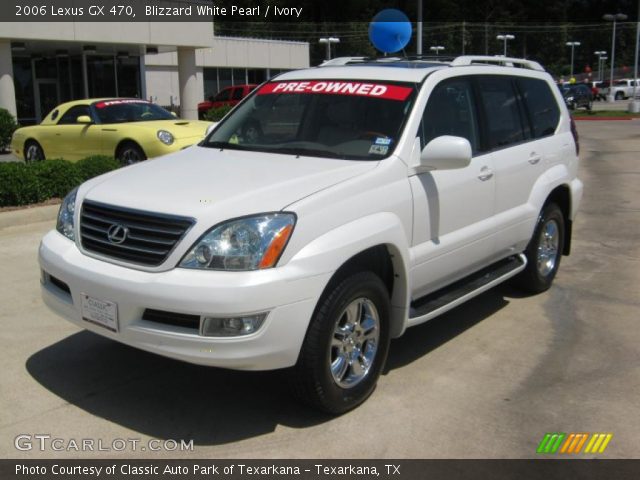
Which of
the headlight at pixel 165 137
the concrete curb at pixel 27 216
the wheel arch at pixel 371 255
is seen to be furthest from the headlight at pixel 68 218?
the headlight at pixel 165 137

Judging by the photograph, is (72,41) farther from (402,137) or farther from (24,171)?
(402,137)

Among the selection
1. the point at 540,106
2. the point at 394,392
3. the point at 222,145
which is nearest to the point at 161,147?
the point at 222,145

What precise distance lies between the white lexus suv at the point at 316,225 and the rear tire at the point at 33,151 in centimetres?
937

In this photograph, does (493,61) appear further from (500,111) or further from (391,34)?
(391,34)

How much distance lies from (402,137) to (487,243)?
4.04 feet

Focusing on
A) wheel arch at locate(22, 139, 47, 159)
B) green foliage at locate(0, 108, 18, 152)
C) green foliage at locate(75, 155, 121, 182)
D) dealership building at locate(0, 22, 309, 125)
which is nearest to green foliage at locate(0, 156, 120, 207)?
green foliage at locate(75, 155, 121, 182)

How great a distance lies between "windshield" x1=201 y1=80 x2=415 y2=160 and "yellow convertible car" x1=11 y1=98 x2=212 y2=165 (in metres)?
6.04

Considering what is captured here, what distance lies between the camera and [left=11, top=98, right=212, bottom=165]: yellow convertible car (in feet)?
36.4

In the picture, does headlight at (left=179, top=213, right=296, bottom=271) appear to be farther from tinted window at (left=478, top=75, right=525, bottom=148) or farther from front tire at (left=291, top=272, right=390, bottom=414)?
tinted window at (left=478, top=75, right=525, bottom=148)

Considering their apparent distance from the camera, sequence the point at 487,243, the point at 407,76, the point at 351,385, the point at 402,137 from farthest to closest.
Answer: the point at 487,243
the point at 407,76
the point at 402,137
the point at 351,385

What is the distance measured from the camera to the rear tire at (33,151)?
1333 cm

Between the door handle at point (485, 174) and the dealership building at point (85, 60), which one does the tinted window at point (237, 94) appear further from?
the door handle at point (485, 174)

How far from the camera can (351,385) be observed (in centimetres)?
394

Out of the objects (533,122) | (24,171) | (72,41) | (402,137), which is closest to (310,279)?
(402,137)
